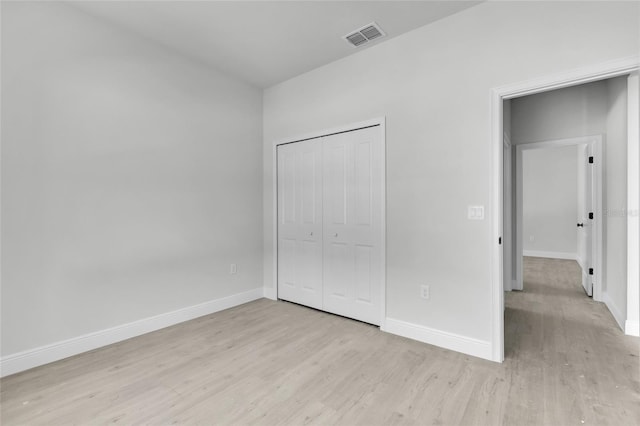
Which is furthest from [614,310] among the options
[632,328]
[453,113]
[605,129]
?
[453,113]

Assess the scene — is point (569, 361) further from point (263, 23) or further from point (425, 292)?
point (263, 23)

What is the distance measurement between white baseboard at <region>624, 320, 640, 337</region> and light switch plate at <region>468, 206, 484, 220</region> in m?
1.87

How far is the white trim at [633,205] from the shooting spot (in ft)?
9.20

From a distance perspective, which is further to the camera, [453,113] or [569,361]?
[453,113]

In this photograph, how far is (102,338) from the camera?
2.64 metres

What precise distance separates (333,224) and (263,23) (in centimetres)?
208

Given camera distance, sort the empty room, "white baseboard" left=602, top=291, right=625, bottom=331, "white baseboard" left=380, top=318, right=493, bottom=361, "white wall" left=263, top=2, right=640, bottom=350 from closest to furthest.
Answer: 1. the empty room
2. "white wall" left=263, top=2, right=640, bottom=350
3. "white baseboard" left=380, top=318, right=493, bottom=361
4. "white baseboard" left=602, top=291, right=625, bottom=331

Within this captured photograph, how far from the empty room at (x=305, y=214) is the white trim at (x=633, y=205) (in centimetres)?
2

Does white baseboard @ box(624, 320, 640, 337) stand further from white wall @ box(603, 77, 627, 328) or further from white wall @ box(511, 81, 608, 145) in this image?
white wall @ box(511, 81, 608, 145)

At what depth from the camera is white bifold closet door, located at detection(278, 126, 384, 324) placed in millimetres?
3113

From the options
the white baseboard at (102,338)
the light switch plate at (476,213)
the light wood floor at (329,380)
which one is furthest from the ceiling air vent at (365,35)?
the white baseboard at (102,338)

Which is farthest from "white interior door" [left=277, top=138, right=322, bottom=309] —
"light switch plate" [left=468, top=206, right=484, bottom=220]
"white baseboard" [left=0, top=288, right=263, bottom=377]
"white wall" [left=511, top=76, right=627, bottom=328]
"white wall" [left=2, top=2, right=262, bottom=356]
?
"white wall" [left=511, top=76, right=627, bottom=328]

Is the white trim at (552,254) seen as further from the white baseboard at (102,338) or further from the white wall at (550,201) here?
the white baseboard at (102,338)

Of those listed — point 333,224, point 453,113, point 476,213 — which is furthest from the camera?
point 333,224
